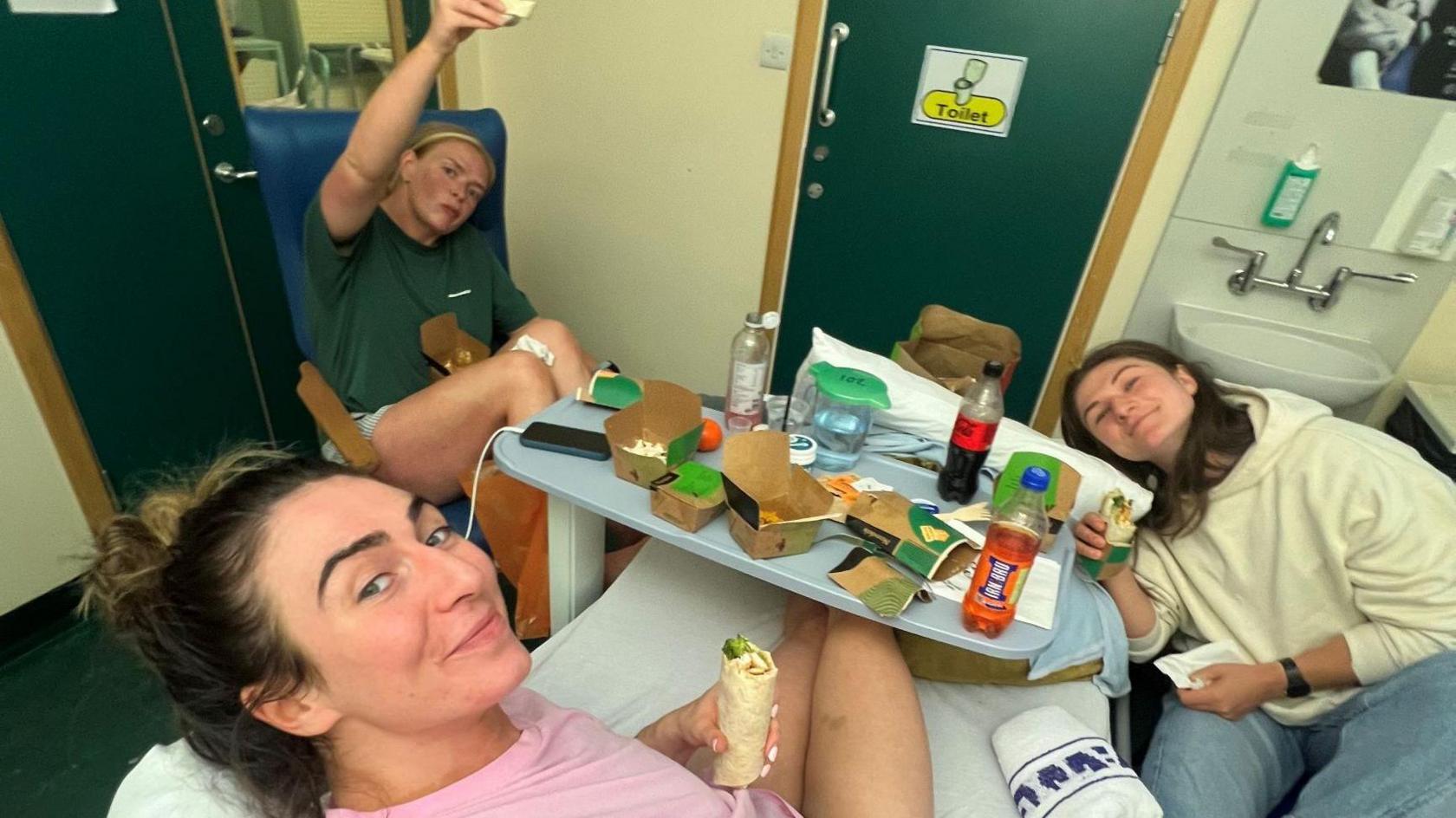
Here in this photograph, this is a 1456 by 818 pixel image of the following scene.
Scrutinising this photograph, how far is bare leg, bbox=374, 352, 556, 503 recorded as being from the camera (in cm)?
147

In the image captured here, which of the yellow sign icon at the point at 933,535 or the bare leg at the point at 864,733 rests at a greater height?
the yellow sign icon at the point at 933,535

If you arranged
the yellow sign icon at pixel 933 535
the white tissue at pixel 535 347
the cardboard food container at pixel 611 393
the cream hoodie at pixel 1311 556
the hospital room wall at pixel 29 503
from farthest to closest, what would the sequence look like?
the white tissue at pixel 535 347
the hospital room wall at pixel 29 503
the cardboard food container at pixel 611 393
the cream hoodie at pixel 1311 556
the yellow sign icon at pixel 933 535

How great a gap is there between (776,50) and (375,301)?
142 centimetres

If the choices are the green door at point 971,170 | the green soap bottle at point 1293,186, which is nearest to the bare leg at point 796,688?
the green door at point 971,170

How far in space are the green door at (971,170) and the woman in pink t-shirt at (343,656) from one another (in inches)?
72.9

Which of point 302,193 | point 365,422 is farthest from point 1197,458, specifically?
point 302,193

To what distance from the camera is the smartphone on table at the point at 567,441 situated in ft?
3.89

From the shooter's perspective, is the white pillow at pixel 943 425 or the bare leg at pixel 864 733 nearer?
the bare leg at pixel 864 733

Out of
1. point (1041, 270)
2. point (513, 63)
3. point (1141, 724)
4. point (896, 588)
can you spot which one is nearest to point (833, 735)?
point (896, 588)

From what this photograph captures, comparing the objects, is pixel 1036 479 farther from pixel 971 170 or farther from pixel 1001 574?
pixel 971 170

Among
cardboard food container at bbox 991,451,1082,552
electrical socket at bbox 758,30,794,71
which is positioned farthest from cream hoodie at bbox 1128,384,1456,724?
electrical socket at bbox 758,30,794,71

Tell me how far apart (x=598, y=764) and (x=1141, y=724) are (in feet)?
3.37

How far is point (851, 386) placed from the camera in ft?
4.01

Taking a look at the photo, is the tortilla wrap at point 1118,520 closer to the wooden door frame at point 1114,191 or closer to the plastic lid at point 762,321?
the plastic lid at point 762,321
